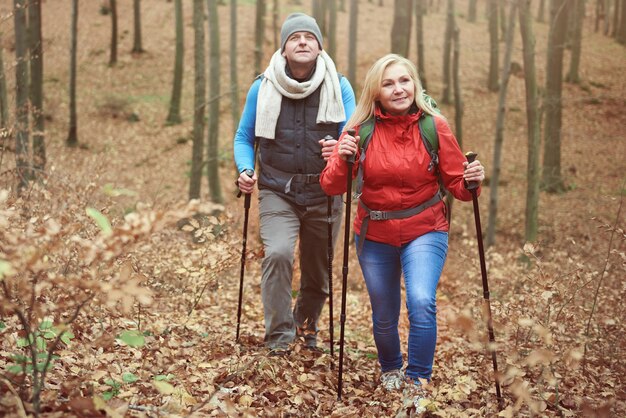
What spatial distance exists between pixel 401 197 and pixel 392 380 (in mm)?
1384

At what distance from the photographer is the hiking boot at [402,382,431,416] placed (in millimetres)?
3686

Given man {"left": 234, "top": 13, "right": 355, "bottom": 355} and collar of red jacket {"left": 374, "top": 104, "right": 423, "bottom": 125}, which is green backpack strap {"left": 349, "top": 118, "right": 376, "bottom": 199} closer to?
collar of red jacket {"left": 374, "top": 104, "right": 423, "bottom": 125}

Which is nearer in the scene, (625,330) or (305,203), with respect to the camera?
(305,203)

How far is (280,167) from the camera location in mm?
5027

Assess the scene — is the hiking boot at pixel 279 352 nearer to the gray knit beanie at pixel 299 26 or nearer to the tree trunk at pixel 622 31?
the gray knit beanie at pixel 299 26

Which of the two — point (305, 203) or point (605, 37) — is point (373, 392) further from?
point (605, 37)

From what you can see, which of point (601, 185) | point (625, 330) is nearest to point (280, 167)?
point (625, 330)

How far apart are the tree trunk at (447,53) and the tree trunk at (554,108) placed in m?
5.25

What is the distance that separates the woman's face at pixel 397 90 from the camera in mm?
4383

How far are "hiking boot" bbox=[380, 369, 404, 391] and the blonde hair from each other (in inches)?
74.1

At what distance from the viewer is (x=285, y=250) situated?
4.86 meters

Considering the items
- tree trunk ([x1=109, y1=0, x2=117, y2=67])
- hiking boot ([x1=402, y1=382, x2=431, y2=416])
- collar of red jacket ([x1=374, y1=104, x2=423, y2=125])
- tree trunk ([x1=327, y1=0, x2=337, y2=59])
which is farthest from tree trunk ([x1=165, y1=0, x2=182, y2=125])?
hiking boot ([x1=402, y1=382, x2=431, y2=416])

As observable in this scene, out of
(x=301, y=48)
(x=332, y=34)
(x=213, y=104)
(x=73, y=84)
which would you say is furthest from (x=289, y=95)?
(x=73, y=84)

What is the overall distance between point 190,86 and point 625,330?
23.7 m
